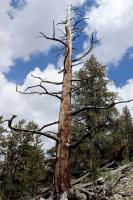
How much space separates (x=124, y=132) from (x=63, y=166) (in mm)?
20256

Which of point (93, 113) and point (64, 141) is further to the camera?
point (93, 113)

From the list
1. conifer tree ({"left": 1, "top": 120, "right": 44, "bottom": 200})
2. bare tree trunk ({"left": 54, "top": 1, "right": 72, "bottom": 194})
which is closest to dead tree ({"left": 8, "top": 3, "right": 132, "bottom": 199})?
bare tree trunk ({"left": 54, "top": 1, "right": 72, "bottom": 194})

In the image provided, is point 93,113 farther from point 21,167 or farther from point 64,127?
point 64,127

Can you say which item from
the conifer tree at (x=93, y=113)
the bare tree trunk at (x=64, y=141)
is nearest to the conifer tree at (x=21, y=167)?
the conifer tree at (x=93, y=113)

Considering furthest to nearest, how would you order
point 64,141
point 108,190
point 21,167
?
point 21,167 < point 108,190 < point 64,141

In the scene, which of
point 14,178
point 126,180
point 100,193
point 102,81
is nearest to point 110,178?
point 126,180

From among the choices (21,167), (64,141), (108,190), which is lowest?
(108,190)

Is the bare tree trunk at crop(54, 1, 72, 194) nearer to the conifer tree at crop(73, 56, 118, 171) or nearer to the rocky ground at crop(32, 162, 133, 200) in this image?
the rocky ground at crop(32, 162, 133, 200)

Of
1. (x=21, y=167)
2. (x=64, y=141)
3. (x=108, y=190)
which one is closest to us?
(x=64, y=141)

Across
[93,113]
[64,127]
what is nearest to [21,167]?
[93,113]

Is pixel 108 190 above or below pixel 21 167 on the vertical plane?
below

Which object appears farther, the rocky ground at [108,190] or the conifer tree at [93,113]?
the conifer tree at [93,113]

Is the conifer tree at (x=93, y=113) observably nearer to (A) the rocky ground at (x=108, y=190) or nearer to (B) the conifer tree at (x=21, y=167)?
(B) the conifer tree at (x=21, y=167)

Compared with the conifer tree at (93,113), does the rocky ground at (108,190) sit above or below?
below
